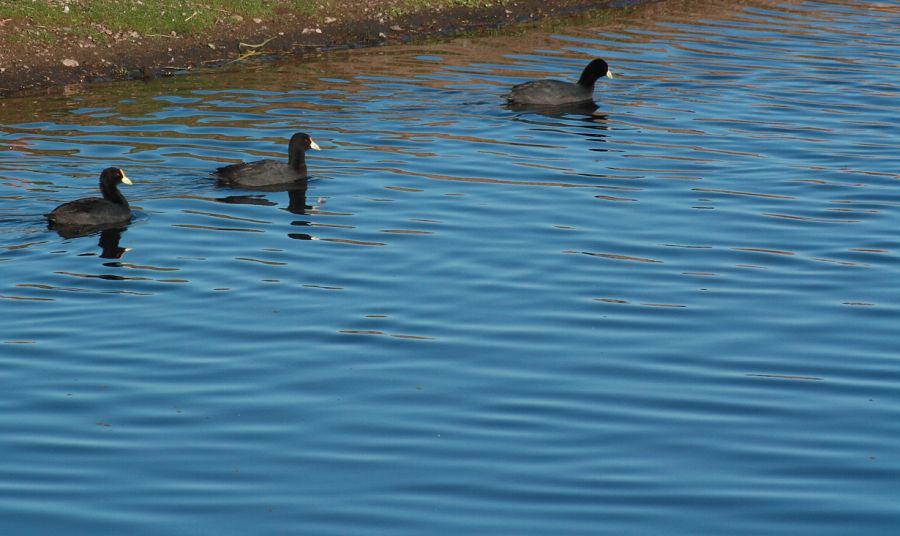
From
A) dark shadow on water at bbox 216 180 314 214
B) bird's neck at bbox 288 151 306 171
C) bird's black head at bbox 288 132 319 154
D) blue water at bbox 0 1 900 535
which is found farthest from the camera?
bird's black head at bbox 288 132 319 154

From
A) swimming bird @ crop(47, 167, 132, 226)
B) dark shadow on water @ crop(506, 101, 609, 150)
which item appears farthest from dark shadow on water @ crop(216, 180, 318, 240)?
dark shadow on water @ crop(506, 101, 609, 150)

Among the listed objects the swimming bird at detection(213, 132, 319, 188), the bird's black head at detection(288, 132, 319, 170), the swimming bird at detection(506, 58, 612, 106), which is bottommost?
the swimming bird at detection(213, 132, 319, 188)

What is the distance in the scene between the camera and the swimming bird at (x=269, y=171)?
17875 mm

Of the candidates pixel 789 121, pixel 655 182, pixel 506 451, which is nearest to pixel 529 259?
pixel 655 182

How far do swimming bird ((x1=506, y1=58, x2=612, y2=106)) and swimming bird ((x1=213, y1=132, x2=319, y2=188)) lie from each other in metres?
5.06

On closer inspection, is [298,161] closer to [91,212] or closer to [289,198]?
[289,198]

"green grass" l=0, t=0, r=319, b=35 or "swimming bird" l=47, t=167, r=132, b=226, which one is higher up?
"green grass" l=0, t=0, r=319, b=35

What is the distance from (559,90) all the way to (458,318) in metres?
11.2

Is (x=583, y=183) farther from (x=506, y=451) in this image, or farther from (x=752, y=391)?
(x=506, y=451)

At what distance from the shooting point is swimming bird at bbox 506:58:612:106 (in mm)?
22703

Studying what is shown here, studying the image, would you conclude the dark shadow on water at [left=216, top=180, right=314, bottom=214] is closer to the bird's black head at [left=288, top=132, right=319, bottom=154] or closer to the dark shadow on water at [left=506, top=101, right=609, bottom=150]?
the bird's black head at [left=288, top=132, right=319, bottom=154]

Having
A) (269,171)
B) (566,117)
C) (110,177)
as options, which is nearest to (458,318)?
(110,177)

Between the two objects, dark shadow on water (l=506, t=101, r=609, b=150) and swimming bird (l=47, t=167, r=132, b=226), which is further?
dark shadow on water (l=506, t=101, r=609, b=150)

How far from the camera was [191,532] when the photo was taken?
8383 mm
